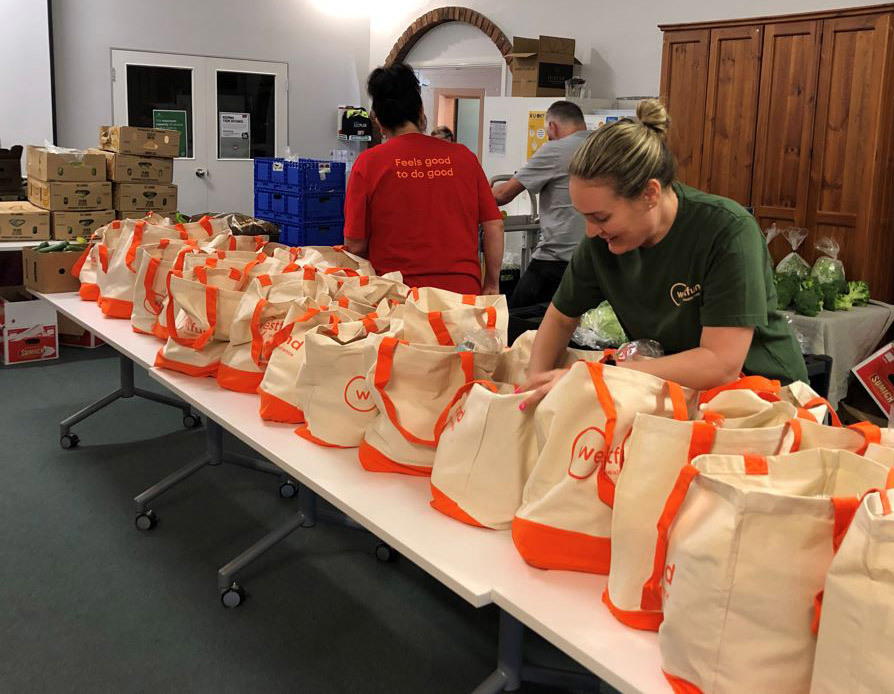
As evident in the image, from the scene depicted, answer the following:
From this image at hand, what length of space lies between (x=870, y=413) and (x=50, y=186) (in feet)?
15.6

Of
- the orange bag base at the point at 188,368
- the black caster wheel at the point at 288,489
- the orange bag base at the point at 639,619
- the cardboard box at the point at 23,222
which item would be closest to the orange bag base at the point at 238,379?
the orange bag base at the point at 188,368

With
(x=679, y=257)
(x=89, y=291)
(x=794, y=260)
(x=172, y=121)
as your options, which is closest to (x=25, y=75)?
(x=172, y=121)

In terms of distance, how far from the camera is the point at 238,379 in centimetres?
256

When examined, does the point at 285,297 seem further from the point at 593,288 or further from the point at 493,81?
the point at 493,81

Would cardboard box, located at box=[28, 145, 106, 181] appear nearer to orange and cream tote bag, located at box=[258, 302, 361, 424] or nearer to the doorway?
the doorway

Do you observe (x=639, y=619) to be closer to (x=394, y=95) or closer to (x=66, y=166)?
(x=394, y=95)

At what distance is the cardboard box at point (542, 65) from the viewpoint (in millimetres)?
6438

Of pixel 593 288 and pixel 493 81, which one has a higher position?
pixel 493 81

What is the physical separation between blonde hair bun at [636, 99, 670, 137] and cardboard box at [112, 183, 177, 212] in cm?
440

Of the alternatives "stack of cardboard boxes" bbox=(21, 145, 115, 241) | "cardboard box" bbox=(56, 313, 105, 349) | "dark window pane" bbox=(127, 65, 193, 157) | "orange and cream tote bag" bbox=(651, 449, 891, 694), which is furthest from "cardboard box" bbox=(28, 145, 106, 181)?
"orange and cream tote bag" bbox=(651, 449, 891, 694)

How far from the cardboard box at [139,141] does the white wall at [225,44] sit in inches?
116

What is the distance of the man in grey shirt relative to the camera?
4.62 meters

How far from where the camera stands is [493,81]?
8.08m

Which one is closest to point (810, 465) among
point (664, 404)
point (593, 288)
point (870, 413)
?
point (664, 404)
